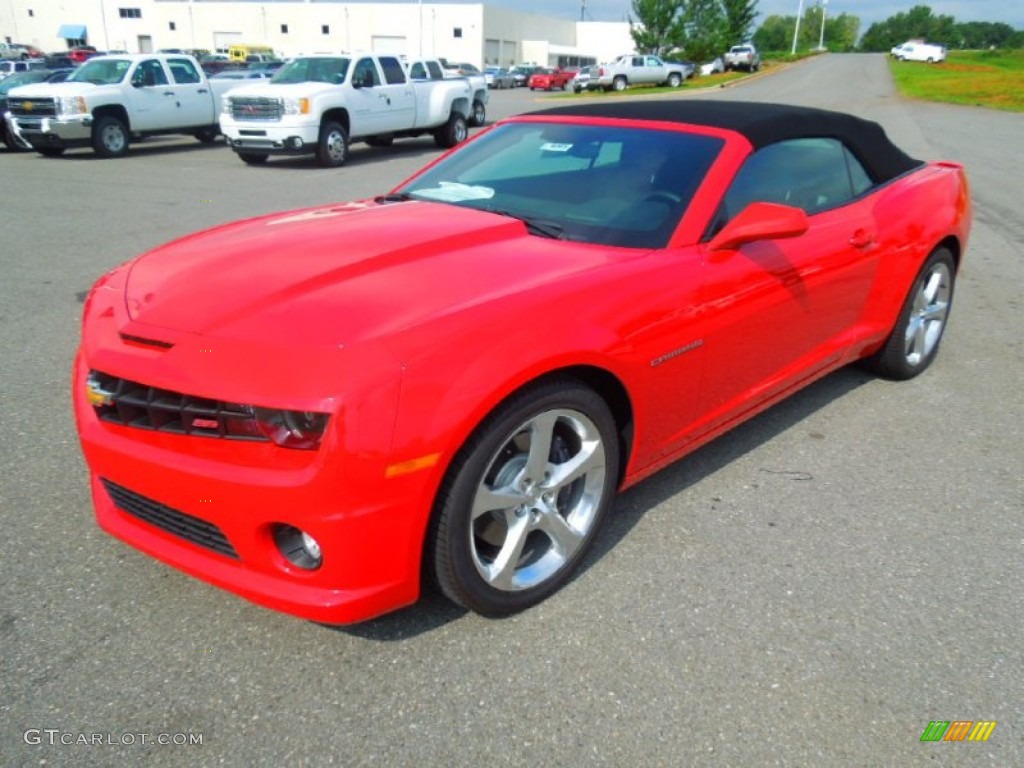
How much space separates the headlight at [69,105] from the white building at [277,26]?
63.5 meters

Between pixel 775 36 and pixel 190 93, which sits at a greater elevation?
pixel 775 36

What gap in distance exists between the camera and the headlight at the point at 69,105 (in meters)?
14.5

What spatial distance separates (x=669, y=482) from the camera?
3.42m

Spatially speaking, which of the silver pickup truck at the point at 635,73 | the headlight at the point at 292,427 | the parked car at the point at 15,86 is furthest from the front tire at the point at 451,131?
the silver pickup truck at the point at 635,73

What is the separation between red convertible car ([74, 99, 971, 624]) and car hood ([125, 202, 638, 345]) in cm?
1

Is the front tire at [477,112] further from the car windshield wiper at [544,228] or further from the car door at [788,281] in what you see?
the car windshield wiper at [544,228]

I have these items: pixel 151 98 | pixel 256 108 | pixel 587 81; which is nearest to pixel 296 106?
pixel 256 108

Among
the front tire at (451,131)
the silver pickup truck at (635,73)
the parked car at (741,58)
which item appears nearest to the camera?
the front tire at (451,131)

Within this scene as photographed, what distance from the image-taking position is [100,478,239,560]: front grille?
7.42ft

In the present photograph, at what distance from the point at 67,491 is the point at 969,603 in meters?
3.30

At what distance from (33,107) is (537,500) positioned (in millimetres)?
15815

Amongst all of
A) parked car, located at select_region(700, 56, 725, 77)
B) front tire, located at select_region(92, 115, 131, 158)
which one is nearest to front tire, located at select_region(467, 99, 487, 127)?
front tire, located at select_region(92, 115, 131, 158)

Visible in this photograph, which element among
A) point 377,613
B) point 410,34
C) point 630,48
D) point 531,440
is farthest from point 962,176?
point 630,48

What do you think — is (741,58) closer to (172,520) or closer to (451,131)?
(451,131)
